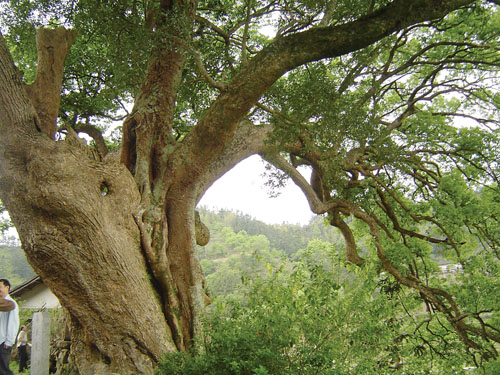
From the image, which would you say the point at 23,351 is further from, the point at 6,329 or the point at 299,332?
the point at 299,332

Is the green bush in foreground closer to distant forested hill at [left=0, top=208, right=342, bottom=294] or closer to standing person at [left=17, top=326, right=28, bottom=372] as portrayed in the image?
standing person at [left=17, top=326, right=28, bottom=372]

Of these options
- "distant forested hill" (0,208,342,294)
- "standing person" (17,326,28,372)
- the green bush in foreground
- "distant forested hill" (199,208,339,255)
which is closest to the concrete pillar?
the green bush in foreground

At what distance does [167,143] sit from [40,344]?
3.23 metres

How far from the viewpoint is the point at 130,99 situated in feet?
29.8

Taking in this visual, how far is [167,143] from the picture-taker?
5758 millimetres

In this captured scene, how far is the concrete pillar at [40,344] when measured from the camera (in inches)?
163

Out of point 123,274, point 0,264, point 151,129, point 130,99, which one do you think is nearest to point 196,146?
point 151,129

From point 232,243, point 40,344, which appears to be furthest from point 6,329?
point 232,243

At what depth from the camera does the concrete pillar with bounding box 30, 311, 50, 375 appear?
163 inches

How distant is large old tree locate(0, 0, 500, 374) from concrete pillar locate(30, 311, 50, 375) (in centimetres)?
37

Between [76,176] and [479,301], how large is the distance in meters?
7.78

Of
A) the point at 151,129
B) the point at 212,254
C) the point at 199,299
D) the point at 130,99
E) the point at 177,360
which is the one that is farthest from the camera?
the point at 212,254

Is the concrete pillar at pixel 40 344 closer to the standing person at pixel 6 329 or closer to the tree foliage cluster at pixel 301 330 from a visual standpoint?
the standing person at pixel 6 329

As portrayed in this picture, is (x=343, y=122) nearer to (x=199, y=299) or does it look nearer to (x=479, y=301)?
(x=199, y=299)
